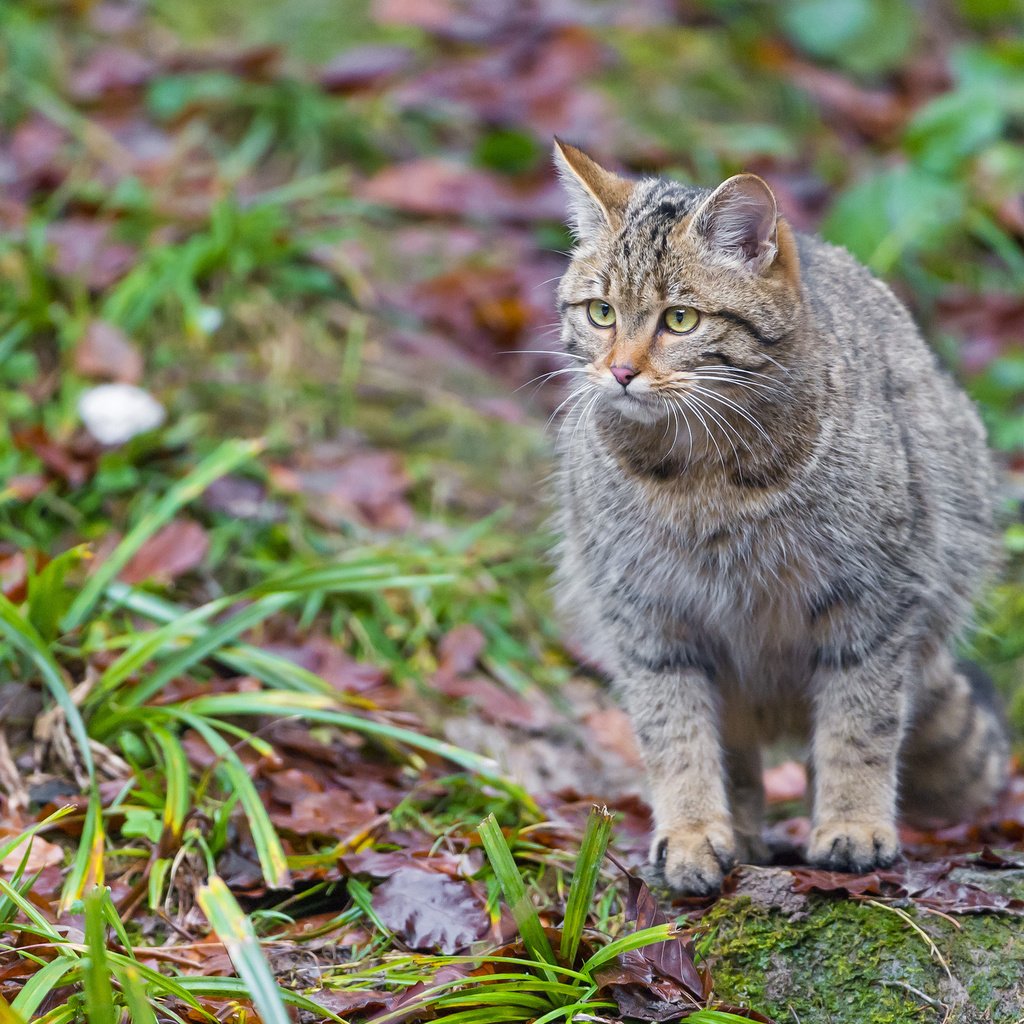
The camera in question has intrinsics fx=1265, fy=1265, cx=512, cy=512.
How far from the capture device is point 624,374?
2.66m

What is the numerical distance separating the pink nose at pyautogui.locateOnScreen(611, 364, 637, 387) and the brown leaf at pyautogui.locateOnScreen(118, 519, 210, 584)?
160 centimetres

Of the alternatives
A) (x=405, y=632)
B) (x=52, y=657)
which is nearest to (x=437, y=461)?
(x=405, y=632)

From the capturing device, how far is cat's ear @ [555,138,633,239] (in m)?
2.91

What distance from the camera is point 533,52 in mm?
6344

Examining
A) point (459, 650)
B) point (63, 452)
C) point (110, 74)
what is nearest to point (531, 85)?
point (110, 74)

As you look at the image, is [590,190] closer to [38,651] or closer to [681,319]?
[681,319]

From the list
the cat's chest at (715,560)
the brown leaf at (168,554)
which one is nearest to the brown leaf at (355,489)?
the brown leaf at (168,554)

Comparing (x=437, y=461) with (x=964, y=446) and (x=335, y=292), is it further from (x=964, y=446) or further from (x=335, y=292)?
(x=964, y=446)

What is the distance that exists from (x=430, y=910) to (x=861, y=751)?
102 cm

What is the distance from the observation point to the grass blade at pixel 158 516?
135 inches

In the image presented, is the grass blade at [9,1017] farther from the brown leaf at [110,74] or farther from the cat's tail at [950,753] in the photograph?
the brown leaf at [110,74]

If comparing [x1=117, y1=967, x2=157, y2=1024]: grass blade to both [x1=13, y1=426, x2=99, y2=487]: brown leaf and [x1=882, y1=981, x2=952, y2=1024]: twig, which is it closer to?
[x1=882, y1=981, x2=952, y2=1024]: twig

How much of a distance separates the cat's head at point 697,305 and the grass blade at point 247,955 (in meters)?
1.29

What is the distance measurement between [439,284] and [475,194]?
656 millimetres
